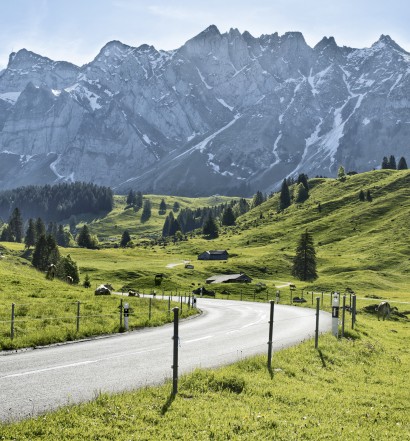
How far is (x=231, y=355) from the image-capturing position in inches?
774

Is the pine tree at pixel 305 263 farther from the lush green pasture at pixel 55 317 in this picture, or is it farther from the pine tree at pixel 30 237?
the pine tree at pixel 30 237

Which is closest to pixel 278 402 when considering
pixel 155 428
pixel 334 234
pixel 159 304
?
pixel 155 428

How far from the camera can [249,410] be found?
1139cm

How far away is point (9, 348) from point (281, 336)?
14.0m

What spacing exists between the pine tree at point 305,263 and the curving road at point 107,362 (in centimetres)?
9386

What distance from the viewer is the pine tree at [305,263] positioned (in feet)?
396

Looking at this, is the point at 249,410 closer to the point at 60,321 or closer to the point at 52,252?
the point at 60,321

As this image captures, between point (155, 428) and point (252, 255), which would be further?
point (252, 255)

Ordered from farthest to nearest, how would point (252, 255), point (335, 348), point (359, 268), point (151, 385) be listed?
1. point (252, 255)
2. point (359, 268)
3. point (335, 348)
4. point (151, 385)

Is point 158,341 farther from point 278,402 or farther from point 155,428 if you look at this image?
point 155,428

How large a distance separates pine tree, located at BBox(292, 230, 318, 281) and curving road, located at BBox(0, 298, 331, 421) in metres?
93.9

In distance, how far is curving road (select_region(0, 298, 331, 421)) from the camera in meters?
12.2

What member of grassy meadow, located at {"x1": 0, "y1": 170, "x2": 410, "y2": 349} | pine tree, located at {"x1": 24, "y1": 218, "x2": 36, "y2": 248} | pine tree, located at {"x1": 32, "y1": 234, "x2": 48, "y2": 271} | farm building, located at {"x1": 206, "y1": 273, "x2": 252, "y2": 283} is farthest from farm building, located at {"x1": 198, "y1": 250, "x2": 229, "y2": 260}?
pine tree, located at {"x1": 24, "y1": 218, "x2": 36, "y2": 248}

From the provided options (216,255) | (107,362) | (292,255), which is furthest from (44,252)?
(107,362)
